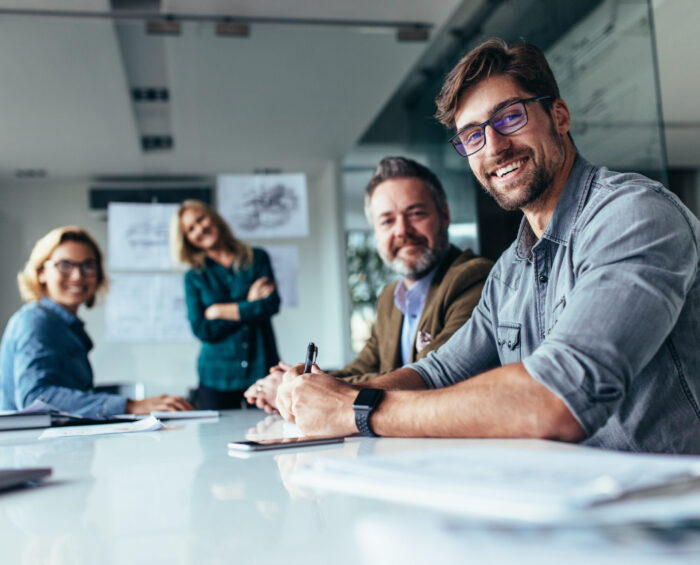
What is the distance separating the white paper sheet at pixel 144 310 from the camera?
3824 millimetres

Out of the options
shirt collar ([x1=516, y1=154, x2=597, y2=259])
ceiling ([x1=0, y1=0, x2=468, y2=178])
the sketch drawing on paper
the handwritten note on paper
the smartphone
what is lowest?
the handwritten note on paper

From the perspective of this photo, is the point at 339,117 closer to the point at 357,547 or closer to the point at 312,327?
the point at 312,327

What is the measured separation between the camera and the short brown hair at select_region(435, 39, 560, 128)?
1.44m

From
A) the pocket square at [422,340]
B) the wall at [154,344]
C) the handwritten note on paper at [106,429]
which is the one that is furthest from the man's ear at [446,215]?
the wall at [154,344]

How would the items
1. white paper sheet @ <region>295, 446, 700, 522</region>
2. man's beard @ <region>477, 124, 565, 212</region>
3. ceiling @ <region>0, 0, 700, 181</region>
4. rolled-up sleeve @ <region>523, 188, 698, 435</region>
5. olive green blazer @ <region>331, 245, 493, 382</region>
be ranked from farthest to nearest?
ceiling @ <region>0, 0, 700, 181</region>, olive green blazer @ <region>331, 245, 493, 382</region>, man's beard @ <region>477, 124, 565, 212</region>, rolled-up sleeve @ <region>523, 188, 698, 435</region>, white paper sheet @ <region>295, 446, 700, 522</region>

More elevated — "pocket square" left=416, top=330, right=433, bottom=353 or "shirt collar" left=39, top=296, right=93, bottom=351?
"shirt collar" left=39, top=296, right=93, bottom=351

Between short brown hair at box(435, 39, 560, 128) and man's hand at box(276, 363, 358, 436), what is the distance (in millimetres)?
718

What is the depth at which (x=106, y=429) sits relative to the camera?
145 cm

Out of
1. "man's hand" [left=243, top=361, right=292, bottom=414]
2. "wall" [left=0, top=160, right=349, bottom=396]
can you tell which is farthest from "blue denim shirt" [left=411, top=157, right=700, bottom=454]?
"wall" [left=0, top=160, right=349, bottom=396]

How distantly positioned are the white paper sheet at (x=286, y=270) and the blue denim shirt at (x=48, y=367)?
5.36 ft

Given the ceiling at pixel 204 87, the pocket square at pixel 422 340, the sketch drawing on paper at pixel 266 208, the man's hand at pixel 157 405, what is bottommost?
the man's hand at pixel 157 405

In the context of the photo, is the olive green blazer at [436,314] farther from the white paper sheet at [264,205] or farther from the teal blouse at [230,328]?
the white paper sheet at [264,205]

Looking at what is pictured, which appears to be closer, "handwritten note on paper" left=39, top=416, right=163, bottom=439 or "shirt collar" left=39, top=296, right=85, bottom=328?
"handwritten note on paper" left=39, top=416, right=163, bottom=439

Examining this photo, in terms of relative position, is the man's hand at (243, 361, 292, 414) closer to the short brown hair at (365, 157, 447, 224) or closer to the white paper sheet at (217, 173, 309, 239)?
the short brown hair at (365, 157, 447, 224)
